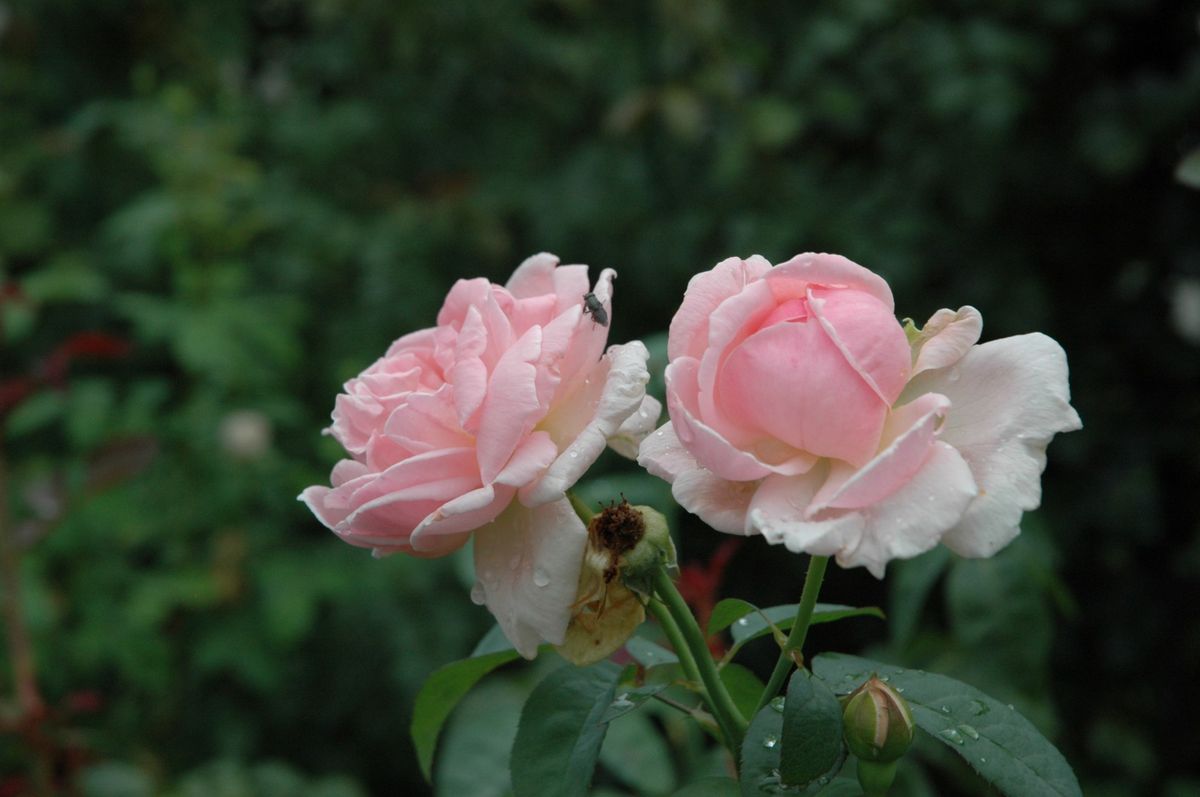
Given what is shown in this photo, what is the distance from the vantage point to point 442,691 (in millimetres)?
635

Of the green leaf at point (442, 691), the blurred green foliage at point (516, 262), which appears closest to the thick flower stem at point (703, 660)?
the green leaf at point (442, 691)

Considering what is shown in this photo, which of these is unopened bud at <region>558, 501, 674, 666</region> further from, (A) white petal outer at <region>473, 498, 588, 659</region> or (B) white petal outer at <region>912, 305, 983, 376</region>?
(B) white petal outer at <region>912, 305, 983, 376</region>

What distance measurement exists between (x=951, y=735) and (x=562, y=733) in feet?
0.56

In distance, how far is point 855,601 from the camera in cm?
148

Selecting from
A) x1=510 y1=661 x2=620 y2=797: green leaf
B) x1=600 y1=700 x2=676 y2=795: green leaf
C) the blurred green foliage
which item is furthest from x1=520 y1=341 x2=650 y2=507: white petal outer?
the blurred green foliage

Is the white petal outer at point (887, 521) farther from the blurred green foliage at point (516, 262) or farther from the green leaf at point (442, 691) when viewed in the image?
the blurred green foliage at point (516, 262)

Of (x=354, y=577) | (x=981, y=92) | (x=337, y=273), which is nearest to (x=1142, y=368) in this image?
(x=981, y=92)

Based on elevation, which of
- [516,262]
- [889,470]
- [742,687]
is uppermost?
[516,262]

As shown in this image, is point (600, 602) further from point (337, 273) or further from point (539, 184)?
point (337, 273)

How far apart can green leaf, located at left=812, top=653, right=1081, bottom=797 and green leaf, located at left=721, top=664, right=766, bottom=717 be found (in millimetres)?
91

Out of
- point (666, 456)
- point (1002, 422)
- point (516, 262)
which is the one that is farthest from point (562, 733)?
point (516, 262)

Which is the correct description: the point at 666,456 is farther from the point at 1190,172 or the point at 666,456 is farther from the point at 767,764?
the point at 1190,172

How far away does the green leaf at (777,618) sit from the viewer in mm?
562

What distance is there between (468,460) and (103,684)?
1.63m
